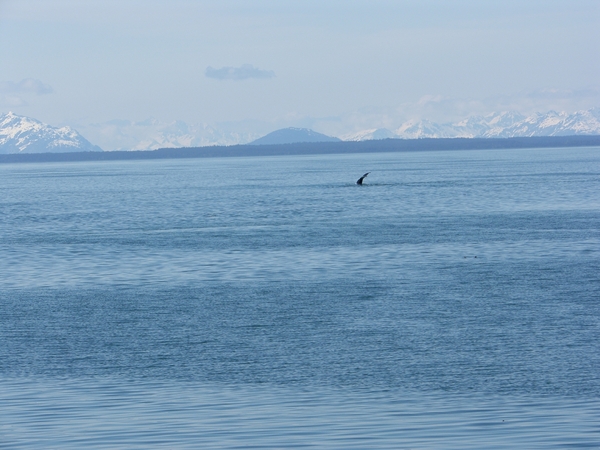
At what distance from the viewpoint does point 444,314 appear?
20.2 meters

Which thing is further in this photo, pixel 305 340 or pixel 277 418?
pixel 305 340

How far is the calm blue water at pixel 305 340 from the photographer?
42.0 feet

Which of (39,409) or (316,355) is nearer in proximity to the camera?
(39,409)

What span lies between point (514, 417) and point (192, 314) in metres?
9.58

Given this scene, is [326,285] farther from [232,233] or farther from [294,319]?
[232,233]

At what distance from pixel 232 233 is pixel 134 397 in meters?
26.0

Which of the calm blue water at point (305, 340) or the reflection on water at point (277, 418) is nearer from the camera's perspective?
the reflection on water at point (277, 418)

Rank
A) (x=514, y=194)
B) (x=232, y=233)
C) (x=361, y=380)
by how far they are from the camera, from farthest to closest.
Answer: (x=514, y=194) → (x=232, y=233) → (x=361, y=380)

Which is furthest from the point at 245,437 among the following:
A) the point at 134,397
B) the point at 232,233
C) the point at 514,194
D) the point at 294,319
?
the point at 514,194

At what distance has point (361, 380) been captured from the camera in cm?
1502

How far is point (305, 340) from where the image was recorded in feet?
58.9

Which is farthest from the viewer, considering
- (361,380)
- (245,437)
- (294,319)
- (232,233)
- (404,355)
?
(232,233)

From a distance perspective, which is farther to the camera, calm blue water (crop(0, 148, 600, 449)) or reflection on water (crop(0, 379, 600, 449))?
calm blue water (crop(0, 148, 600, 449))

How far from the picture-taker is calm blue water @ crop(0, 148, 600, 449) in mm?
12805
